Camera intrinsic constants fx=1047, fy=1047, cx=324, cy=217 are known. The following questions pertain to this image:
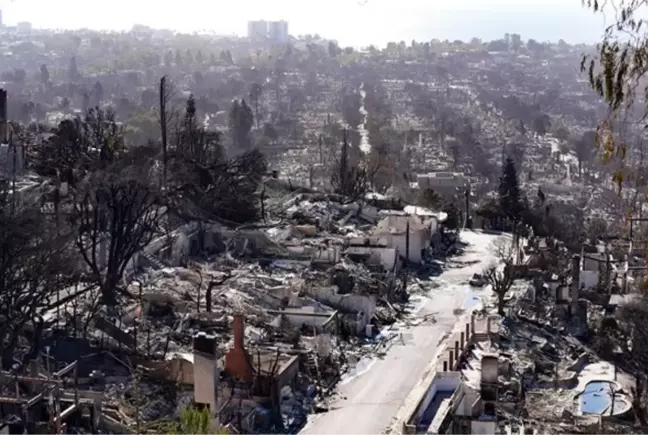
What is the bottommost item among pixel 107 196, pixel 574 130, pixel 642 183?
pixel 574 130

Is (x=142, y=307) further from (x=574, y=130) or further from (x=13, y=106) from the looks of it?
(x=574, y=130)

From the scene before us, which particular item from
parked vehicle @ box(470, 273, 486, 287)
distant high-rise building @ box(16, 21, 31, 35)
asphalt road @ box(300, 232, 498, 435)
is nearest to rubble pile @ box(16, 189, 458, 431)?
asphalt road @ box(300, 232, 498, 435)

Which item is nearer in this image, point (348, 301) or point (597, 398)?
point (597, 398)

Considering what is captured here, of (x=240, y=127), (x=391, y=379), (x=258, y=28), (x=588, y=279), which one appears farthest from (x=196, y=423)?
(x=258, y=28)

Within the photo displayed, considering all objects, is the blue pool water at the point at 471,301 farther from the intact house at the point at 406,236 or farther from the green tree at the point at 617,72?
the green tree at the point at 617,72

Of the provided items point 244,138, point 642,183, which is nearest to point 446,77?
point 244,138

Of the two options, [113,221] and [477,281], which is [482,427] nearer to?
[113,221]
